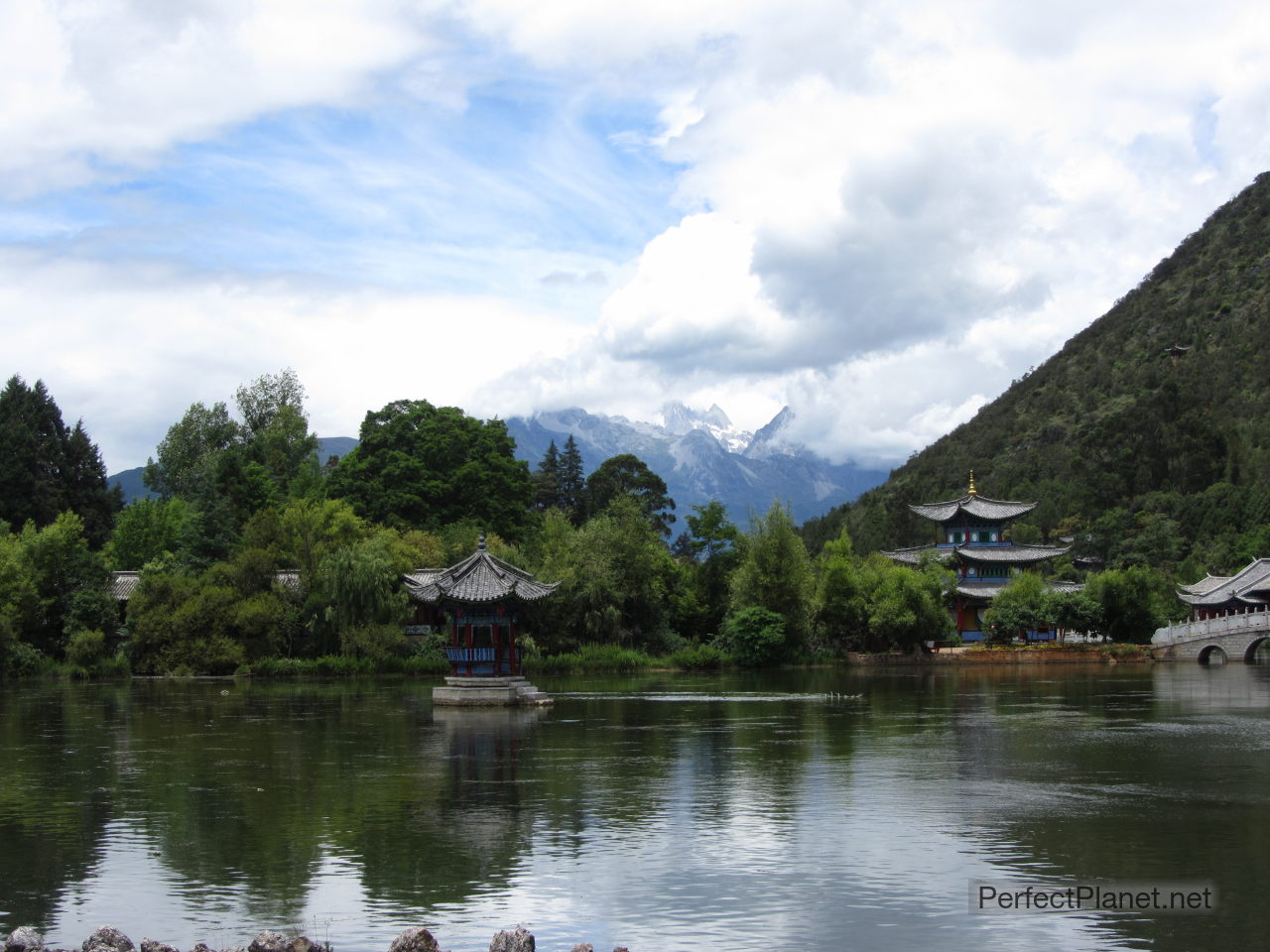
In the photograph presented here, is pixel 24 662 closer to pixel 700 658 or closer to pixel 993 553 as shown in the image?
pixel 700 658

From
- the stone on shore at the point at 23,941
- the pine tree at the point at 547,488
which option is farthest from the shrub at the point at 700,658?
the stone on shore at the point at 23,941

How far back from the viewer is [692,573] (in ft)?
205

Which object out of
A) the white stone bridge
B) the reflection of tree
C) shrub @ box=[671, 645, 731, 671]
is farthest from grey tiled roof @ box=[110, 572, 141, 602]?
the white stone bridge

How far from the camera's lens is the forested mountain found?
3408 inches

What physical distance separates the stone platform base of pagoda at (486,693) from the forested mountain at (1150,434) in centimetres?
5499

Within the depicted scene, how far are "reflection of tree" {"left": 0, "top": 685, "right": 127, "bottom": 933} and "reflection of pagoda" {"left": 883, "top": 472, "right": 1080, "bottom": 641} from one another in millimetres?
51204

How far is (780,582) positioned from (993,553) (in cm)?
2425

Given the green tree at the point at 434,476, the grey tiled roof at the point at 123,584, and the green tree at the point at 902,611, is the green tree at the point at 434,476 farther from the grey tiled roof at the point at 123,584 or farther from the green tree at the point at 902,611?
the green tree at the point at 902,611

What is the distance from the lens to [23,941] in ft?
31.4

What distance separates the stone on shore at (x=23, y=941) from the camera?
31.2 ft

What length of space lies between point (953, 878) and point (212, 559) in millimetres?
47336

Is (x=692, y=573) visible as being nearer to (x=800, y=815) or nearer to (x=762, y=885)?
(x=800, y=815)

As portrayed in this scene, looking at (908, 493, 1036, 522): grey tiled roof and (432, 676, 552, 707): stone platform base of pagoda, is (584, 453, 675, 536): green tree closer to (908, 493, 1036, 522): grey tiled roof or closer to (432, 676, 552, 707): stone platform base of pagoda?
(908, 493, 1036, 522): grey tiled roof

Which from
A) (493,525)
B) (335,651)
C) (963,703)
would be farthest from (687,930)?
(493,525)
